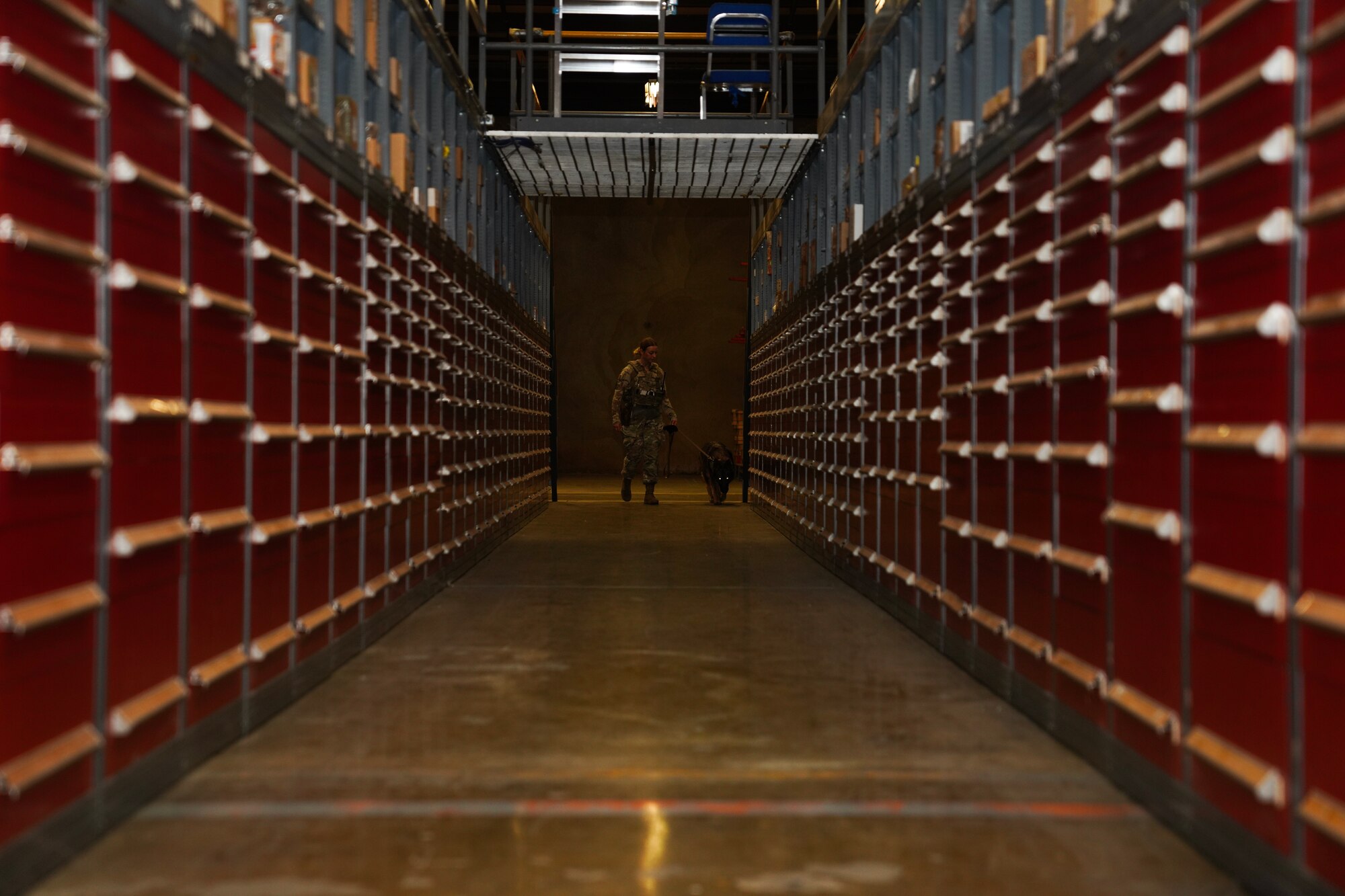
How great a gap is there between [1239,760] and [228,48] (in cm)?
321

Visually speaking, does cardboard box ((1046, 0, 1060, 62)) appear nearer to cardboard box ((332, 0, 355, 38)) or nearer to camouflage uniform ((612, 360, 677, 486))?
cardboard box ((332, 0, 355, 38))

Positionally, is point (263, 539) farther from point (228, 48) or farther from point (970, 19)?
point (970, 19)

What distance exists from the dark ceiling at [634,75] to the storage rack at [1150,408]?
26.0 feet

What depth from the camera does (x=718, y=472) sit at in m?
15.0

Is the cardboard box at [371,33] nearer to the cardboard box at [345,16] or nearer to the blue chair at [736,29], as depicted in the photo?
the cardboard box at [345,16]

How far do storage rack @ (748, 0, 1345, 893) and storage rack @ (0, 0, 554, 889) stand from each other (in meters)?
2.47

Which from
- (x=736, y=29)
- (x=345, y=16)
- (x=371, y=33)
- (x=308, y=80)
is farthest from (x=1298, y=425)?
(x=736, y=29)

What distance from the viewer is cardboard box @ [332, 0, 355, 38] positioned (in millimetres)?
4980

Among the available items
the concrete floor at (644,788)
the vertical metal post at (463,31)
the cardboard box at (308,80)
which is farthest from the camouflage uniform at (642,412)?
the cardboard box at (308,80)

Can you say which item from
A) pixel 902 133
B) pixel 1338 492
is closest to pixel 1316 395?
pixel 1338 492

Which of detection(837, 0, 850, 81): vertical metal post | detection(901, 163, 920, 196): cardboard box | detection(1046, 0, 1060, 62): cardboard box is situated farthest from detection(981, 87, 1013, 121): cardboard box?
detection(837, 0, 850, 81): vertical metal post

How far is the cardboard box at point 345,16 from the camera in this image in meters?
4.98

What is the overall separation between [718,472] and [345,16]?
10.3m

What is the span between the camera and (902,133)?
21.0ft
